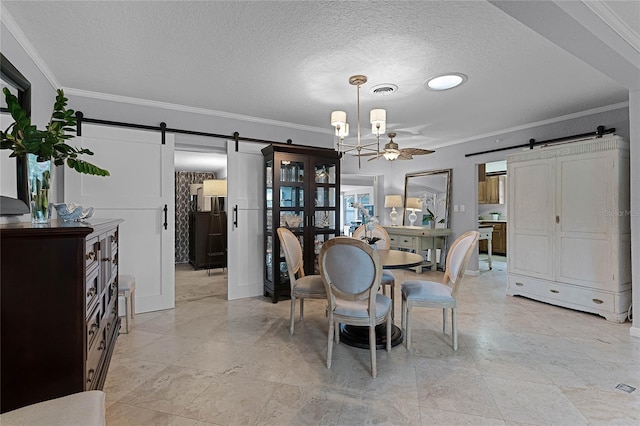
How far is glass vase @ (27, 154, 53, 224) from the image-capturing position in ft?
5.52

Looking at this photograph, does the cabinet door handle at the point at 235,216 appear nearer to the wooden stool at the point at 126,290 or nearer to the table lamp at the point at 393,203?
the wooden stool at the point at 126,290

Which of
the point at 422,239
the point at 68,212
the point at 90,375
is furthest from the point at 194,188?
the point at 90,375

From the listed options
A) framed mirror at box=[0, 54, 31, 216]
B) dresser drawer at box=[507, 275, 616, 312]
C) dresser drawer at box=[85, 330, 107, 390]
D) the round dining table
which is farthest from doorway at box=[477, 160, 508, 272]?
framed mirror at box=[0, 54, 31, 216]

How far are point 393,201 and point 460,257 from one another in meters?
3.72

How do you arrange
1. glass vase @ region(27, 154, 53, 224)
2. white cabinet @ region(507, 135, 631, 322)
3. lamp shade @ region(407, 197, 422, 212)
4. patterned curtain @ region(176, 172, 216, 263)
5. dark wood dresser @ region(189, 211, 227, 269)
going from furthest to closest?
patterned curtain @ region(176, 172, 216, 263) → lamp shade @ region(407, 197, 422, 212) → dark wood dresser @ region(189, 211, 227, 269) → white cabinet @ region(507, 135, 631, 322) → glass vase @ region(27, 154, 53, 224)

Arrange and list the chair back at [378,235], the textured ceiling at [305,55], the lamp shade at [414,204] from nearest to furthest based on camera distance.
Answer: the textured ceiling at [305,55] → the chair back at [378,235] → the lamp shade at [414,204]

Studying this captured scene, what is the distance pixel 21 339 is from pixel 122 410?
810 millimetres

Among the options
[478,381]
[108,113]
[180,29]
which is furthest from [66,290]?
[108,113]

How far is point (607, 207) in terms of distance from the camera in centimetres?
330

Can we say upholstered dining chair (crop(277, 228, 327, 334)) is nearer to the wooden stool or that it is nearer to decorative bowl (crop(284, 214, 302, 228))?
decorative bowl (crop(284, 214, 302, 228))

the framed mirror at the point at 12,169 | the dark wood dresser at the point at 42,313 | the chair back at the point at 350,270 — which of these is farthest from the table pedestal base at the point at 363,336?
the framed mirror at the point at 12,169

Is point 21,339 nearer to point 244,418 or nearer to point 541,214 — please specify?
point 244,418

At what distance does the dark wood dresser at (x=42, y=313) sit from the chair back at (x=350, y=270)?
1414mm

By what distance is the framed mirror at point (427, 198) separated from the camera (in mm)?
5820
